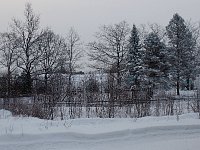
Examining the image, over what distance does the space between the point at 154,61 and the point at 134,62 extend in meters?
2.58

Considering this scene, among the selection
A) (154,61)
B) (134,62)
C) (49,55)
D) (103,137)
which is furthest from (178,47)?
(103,137)

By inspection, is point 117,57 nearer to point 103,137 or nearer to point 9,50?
point 9,50

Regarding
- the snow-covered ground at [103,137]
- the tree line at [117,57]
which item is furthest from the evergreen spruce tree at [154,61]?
the snow-covered ground at [103,137]

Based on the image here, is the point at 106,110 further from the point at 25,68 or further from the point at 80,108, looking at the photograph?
the point at 25,68

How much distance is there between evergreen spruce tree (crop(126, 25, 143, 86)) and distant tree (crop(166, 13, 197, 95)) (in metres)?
6.43

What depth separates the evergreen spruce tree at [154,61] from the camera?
4592 centimetres

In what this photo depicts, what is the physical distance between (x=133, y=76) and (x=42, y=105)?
2818 centimetres

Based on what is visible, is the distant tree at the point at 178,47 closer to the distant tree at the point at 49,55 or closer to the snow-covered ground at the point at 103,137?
the distant tree at the point at 49,55

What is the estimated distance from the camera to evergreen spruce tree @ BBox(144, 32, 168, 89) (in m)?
45.9

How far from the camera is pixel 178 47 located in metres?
52.3

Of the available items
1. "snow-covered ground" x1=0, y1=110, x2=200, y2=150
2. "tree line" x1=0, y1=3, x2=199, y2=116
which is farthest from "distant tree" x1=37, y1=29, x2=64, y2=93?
"snow-covered ground" x1=0, y1=110, x2=200, y2=150

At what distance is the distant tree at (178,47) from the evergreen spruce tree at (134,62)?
6427 millimetres

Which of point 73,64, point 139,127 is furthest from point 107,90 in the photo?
point 73,64

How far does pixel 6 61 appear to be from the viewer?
5466 centimetres
